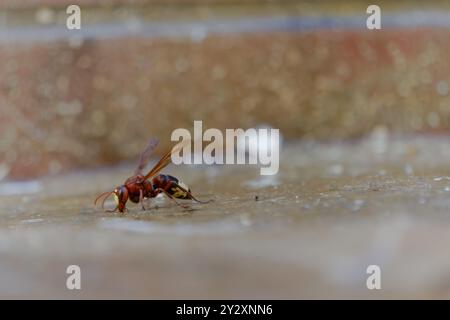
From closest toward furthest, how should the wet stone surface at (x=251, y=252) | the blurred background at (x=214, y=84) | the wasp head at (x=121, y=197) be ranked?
the wet stone surface at (x=251, y=252) → the wasp head at (x=121, y=197) → the blurred background at (x=214, y=84)

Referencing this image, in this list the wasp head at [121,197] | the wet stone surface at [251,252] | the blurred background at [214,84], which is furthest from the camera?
the blurred background at [214,84]

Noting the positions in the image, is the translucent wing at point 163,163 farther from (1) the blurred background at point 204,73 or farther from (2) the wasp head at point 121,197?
(1) the blurred background at point 204,73

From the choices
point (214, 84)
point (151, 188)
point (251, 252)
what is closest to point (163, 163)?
point (151, 188)

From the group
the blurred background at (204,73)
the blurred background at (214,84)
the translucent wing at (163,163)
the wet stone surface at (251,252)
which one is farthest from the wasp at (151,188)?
the blurred background at (204,73)

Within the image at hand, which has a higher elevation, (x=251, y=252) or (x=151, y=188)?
(x=151, y=188)

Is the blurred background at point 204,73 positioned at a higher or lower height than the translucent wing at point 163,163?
higher

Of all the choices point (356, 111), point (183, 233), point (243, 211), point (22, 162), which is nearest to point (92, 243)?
point (183, 233)

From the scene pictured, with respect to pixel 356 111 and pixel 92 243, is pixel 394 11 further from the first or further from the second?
pixel 92 243

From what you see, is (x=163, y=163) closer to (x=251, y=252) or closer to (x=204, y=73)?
(x=204, y=73)
